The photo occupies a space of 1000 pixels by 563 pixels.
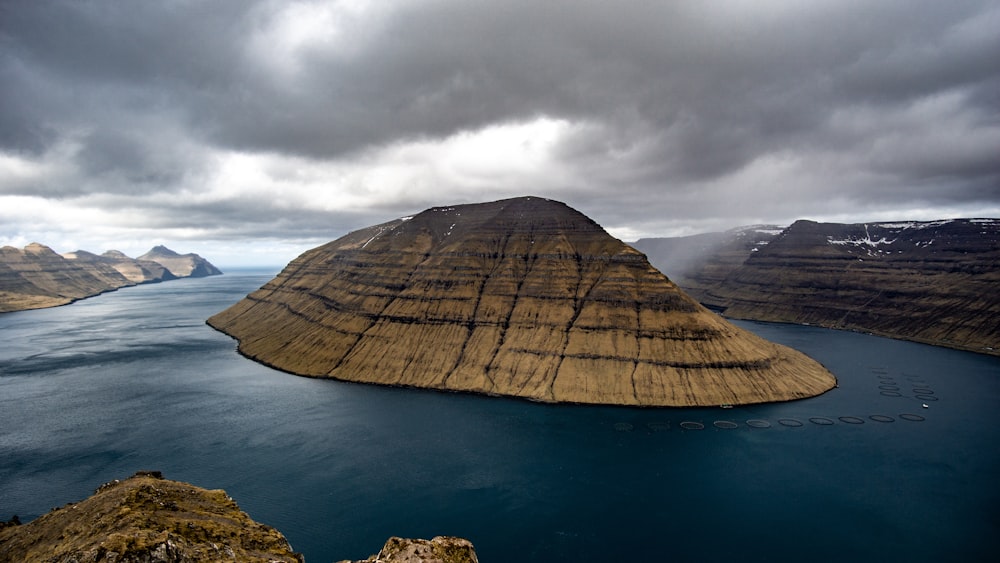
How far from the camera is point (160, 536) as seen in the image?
1246 inches

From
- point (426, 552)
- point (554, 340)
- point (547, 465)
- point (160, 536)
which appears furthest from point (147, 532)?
point (554, 340)

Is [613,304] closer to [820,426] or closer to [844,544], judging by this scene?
[820,426]

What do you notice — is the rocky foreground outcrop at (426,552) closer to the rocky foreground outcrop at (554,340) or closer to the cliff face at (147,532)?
the cliff face at (147,532)

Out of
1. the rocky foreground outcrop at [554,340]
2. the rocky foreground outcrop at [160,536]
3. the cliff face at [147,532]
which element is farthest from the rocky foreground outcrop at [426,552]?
the rocky foreground outcrop at [554,340]

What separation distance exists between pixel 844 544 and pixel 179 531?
290ft

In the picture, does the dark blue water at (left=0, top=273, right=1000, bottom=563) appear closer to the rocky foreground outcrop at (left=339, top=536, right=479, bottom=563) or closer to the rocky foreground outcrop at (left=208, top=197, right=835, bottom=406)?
the rocky foreground outcrop at (left=208, top=197, right=835, bottom=406)

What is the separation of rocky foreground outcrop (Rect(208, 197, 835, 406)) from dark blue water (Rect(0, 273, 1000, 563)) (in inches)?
333

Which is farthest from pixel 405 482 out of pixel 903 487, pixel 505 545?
pixel 903 487

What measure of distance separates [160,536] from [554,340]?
133 meters

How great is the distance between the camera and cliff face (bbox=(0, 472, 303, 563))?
30.4 m

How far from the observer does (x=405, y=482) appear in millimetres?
89188

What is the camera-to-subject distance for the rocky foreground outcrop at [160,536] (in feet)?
99.1

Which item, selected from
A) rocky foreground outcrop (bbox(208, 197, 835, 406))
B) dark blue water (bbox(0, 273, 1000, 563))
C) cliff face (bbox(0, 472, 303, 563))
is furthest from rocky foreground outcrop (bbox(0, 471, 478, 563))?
rocky foreground outcrop (bbox(208, 197, 835, 406))

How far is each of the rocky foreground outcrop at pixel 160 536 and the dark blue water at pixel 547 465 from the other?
103 ft
